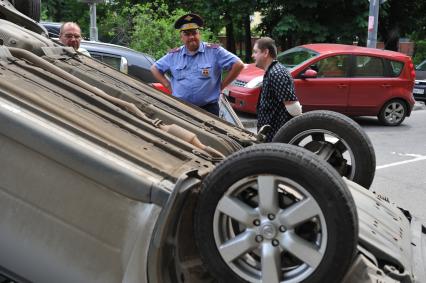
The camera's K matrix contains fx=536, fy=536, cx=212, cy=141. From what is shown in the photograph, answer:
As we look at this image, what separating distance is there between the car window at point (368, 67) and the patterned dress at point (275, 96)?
7.30 metres

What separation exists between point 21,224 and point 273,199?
0.99 metres

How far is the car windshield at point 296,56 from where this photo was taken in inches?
446

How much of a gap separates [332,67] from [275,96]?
7209mm

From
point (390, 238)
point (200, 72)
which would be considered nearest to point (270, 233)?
point (390, 238)

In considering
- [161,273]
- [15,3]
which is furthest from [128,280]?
[15,3]

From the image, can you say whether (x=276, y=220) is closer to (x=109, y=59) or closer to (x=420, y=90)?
(x=109, y=59)

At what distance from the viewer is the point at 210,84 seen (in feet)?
16.3

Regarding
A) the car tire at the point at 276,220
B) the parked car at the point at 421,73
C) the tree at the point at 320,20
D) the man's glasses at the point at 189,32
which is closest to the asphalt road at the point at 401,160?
the parked car at the point at 421,73

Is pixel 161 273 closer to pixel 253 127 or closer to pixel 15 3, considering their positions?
pixel 15 3

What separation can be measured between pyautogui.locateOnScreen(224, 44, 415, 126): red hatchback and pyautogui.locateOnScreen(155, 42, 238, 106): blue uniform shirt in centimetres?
565

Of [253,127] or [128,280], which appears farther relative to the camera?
[253,127]

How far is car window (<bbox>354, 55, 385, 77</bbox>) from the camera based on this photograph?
11289mm

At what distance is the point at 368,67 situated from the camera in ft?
37.4

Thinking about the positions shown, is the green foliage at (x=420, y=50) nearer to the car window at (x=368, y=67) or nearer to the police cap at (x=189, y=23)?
the car window at (x=368, y=67)
